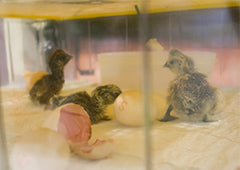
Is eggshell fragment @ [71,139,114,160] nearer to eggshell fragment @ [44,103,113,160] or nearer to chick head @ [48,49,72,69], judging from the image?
eggshell fragment @ [44,103,113,160]

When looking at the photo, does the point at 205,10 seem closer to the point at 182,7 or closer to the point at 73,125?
the point at 182,7

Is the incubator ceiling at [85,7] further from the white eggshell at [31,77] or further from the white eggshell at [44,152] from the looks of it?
the white eggshell at [44,152]

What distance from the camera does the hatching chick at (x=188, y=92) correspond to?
529 mm

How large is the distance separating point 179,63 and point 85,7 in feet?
0.84

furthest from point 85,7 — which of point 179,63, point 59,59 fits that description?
point 179,63

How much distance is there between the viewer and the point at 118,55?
496 mm

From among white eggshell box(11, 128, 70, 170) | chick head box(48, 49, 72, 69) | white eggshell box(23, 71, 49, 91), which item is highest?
chick head box(48, 49, 72, 69)

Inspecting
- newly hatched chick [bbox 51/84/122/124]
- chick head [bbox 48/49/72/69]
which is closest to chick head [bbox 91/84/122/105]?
newly hatched chick [bbox 51/84/122/124]

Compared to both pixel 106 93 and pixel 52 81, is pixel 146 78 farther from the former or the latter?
pixel 52 81

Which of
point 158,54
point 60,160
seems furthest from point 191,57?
point 60,160

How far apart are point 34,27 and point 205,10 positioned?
1.36ft

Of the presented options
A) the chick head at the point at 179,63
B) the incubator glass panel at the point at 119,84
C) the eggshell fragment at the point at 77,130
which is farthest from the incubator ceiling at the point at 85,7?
the eggshell fragment at the point at 77,130

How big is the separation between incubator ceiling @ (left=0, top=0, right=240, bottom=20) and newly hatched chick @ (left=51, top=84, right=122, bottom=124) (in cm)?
18

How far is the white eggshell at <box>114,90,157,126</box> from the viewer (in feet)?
1.58
